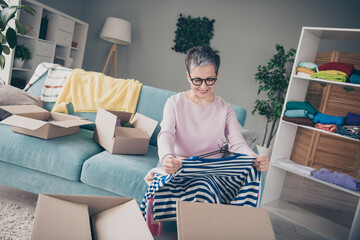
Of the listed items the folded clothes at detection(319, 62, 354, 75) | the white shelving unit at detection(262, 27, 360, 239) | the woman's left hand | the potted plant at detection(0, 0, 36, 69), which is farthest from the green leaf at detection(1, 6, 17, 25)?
the folded clothes at detection(319, 62, 354, 75)

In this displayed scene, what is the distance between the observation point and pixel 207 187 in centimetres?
118

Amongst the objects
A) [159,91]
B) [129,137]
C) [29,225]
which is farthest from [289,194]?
[29,225]

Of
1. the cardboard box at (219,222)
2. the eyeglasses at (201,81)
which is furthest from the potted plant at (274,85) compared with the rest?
the cardboard box at (219,222)

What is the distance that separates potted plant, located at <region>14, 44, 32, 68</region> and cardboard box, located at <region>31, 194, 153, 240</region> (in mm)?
3197

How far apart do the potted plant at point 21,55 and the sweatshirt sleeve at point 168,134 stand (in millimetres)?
2766

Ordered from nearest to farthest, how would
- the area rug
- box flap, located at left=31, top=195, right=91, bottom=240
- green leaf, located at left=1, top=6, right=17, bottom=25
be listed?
box flap, located at left=31, top=195, right=91, bottom=240, the area rug, green leaf, located at left=1, top=6, right=17, bottom=25

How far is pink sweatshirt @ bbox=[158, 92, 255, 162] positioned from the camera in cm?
144

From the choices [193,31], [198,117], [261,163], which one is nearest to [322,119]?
[198,117]

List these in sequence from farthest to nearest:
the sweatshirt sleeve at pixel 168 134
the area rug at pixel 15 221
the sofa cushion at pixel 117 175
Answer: the sofa cushion at pixel 117 175 < the area rug at pixel 15 221 < the sweatshirt sleeve at pixel 168 134

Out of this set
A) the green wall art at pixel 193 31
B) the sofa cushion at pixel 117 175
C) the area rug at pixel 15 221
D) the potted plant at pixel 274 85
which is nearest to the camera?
the area rug at pixel 15 221

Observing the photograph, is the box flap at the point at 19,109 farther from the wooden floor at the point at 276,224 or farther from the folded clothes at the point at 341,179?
the folded clothes at the point at 341,179

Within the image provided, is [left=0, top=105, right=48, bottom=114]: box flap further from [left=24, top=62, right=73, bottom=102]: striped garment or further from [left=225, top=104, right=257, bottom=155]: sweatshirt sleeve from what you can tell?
[left=225, top=104, right=257, bottom=155]: sweatshirt sleeve

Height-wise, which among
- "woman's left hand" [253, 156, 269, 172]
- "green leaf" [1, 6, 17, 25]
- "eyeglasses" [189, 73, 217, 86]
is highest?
"green leaf" [1, 6, 17, 25]

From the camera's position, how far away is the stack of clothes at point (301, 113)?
7.80 feet
